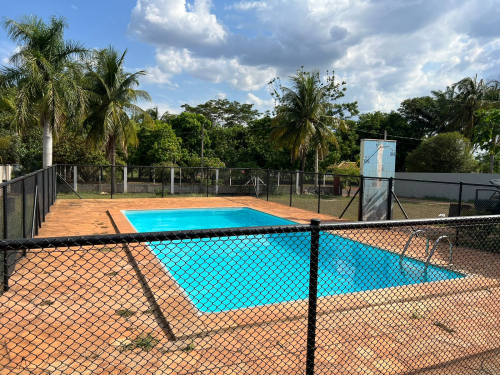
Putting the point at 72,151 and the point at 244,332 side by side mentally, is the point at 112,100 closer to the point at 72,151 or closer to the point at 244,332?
the point at 72,151

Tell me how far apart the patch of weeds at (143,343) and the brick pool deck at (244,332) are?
0.05 m

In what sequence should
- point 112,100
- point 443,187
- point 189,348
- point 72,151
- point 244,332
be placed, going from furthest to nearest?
1. point 72,151
2. point 443,187
3. point 112,100
4. point 244,332
5. point 189,348

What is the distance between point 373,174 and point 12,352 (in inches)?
420

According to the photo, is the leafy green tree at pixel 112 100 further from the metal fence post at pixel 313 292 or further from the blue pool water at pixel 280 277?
the metal fence post at pixel 313 292

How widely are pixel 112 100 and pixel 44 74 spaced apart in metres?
5.00

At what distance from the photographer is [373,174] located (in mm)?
11562

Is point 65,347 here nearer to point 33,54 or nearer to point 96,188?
point 33,54

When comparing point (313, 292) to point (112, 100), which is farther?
point (112, 100)

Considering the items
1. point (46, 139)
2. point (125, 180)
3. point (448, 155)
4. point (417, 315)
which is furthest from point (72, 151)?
point (448, 155)

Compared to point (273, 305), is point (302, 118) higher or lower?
higher

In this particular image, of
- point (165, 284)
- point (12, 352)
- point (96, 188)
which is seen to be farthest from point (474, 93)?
point (12, 352)

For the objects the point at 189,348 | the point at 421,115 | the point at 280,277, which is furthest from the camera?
the point at 421,115

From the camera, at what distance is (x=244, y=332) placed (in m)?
3.65

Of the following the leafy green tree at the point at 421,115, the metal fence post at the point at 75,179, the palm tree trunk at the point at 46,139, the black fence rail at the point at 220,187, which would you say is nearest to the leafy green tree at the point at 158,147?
the black fence rail at the point at 220,187
